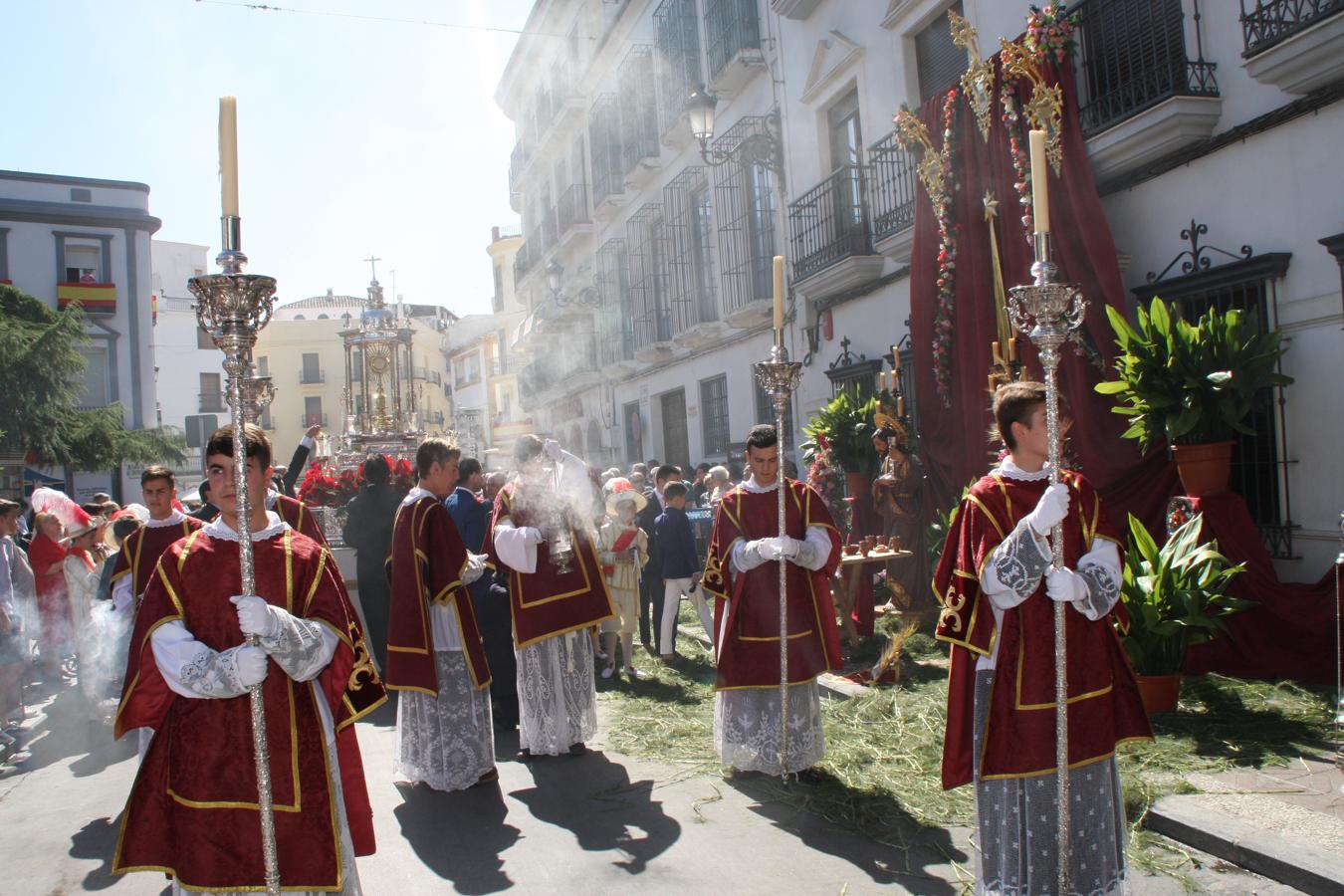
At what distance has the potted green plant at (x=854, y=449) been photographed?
9906 mm

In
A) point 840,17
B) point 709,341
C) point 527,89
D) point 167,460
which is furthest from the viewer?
point 527,89

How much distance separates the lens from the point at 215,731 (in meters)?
3.12

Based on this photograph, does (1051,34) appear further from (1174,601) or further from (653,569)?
(653,569)

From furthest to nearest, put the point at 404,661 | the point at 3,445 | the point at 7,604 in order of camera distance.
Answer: the point at 3,445, the point at 7,604, the point at 404,661

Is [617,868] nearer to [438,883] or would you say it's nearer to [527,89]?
[438,883]

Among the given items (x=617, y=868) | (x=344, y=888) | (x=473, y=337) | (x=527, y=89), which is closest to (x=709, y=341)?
(x=617, y=868)

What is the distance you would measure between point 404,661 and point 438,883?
1443mm

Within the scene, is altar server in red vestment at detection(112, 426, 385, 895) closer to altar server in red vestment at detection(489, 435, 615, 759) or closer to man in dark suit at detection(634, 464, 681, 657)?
altar server in red vestment at detection(489, 435, 615, 759)

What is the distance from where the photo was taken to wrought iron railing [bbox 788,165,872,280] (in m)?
11.9

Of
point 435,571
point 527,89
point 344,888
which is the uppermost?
point 527,89

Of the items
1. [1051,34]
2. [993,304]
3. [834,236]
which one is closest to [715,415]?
[834,236]

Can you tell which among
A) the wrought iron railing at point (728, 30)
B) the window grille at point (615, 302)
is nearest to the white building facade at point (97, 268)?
the window grille at point (615, 302)

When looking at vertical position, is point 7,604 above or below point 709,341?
below

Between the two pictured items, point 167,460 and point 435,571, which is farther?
point 167,460
